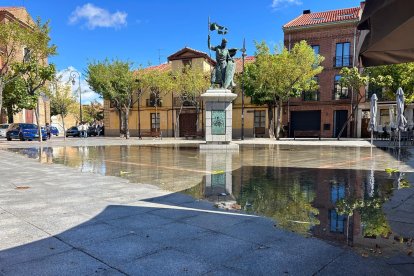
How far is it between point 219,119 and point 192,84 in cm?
1747

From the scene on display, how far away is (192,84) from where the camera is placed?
3159 cm

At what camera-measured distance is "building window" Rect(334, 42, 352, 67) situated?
3141cm

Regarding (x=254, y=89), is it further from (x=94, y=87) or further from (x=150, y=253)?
(x=150, y=253)

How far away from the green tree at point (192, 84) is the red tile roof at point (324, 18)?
10237 mm

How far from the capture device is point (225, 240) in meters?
3.21

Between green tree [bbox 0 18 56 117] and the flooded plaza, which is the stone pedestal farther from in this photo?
green tree [bbox 0 18 56 117]

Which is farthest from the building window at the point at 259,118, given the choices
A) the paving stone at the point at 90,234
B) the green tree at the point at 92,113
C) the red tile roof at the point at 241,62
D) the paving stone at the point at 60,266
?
the green tree at the point at 92,113

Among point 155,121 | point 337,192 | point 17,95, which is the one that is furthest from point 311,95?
point 337,192

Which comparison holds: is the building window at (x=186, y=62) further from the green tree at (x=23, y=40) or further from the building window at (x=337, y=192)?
the building window at (x=337, y=192)

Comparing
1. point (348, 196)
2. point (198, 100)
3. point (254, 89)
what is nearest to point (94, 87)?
point (198, 100)

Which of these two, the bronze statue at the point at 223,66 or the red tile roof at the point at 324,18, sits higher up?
the red tile roof at the point at 324,18

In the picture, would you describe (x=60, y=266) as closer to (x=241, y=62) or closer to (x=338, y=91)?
(x=338, y=91)

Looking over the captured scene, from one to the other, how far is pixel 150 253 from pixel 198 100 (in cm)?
3295

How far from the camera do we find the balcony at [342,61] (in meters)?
31.4
